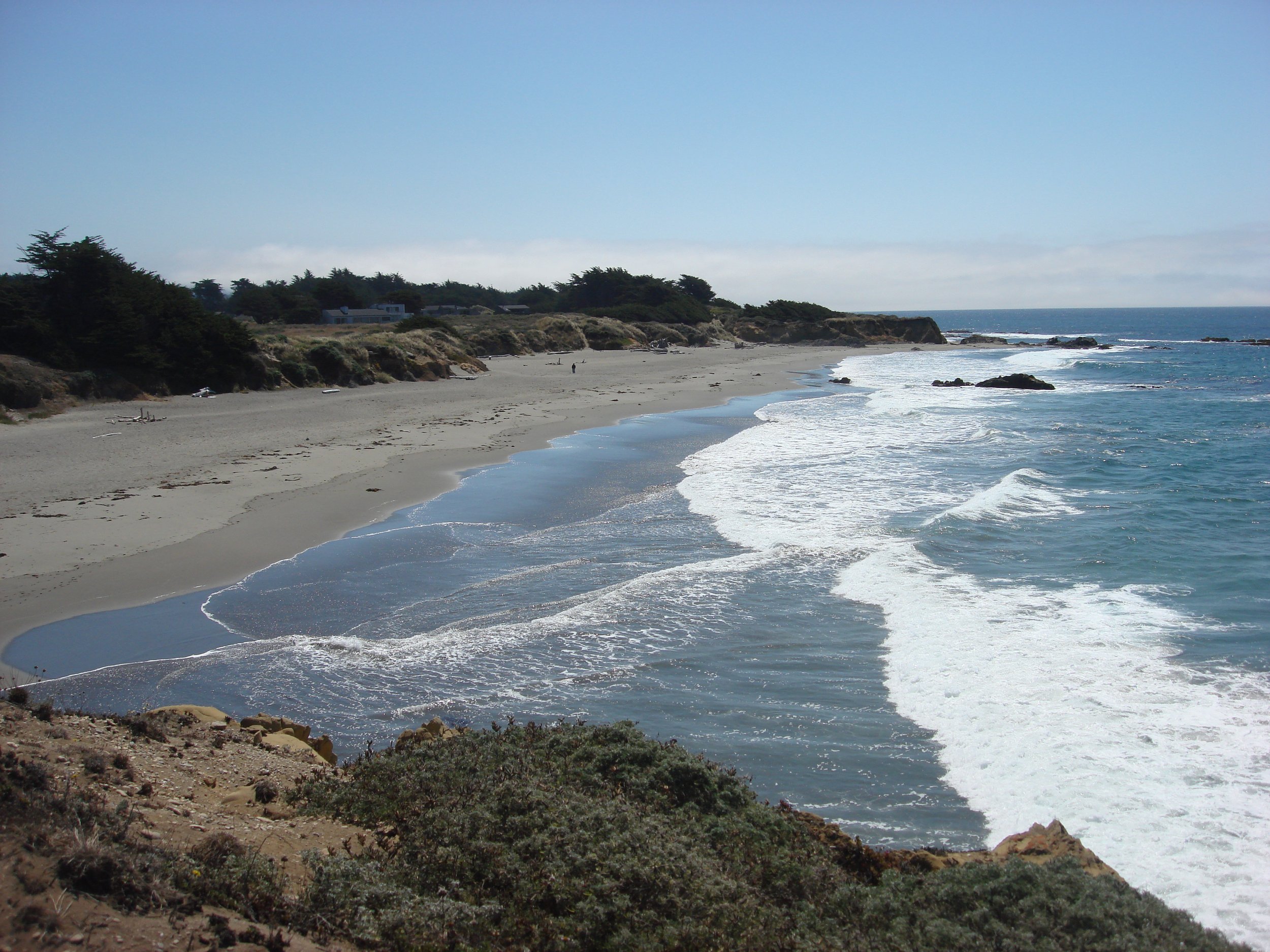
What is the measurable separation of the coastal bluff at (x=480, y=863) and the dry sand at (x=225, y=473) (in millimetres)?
4832

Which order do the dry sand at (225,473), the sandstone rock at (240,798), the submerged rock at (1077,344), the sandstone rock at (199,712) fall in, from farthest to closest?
the submerged rock at (1077,344)
the dry sand at (225,473)
the sandstone rock at (199,712)
the sandstone rock at (240,798)

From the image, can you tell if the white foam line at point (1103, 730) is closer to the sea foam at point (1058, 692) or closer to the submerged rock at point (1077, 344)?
the sea foam at point (1058, 692)

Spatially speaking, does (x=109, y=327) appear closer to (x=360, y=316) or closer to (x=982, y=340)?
(x=360, y=316)

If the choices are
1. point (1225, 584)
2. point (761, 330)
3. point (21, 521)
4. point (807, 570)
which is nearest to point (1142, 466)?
point (1225, 584)

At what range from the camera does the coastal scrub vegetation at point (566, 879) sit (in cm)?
346

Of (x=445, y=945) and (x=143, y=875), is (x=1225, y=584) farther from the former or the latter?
(x=143, y=875)

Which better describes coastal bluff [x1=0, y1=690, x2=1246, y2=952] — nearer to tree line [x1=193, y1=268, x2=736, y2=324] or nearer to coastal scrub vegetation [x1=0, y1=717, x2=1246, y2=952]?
coastal scrub vegetation [x1=0, y1=717, x2=1246, y2=952]

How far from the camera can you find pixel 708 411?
98.3 feet

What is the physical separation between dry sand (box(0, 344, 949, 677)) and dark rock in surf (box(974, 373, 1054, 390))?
1664 cm

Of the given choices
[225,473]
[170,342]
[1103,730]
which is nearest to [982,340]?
[170,342]

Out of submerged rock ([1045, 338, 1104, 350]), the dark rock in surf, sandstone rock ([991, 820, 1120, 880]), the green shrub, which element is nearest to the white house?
the dark rock in surf

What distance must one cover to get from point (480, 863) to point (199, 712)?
344 cm

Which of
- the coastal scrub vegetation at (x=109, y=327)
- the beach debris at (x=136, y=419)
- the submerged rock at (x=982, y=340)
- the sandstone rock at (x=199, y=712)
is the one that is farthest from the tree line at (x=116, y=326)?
the submerged rock at (x=982, y=340)

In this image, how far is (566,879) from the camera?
3.94 metres
